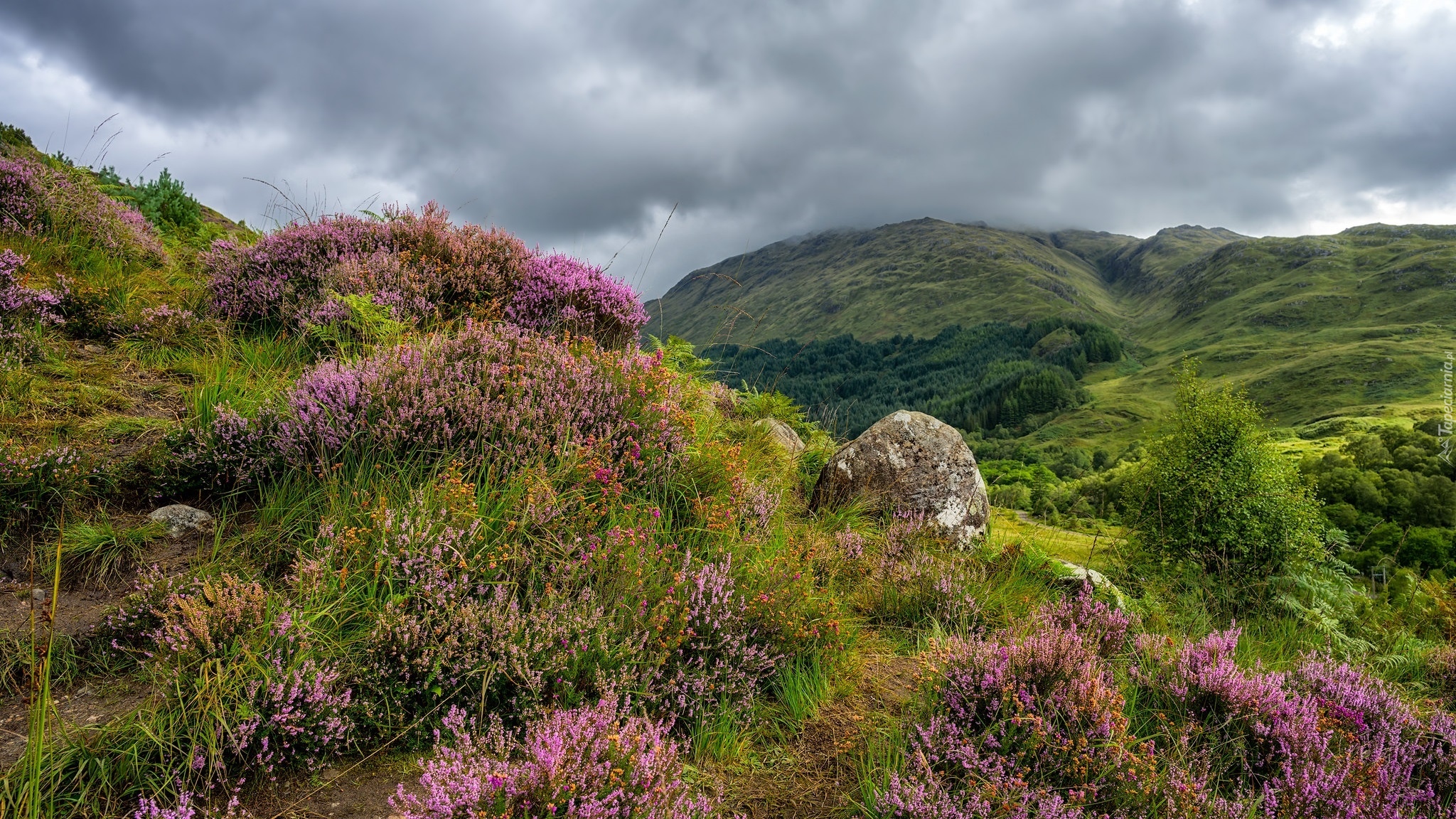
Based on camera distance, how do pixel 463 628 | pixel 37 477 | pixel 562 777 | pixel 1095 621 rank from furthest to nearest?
pixel 1095 621 < pixel 37 477 < pixel 463 628 < pixel 562 777

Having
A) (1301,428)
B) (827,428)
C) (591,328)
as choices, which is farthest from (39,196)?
(1301,428)

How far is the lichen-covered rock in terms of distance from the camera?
8336 millimetres

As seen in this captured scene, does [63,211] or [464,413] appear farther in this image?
[63,211]

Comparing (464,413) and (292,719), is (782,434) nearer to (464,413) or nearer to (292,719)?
(464,413)

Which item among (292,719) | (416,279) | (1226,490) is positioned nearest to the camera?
(292,719)

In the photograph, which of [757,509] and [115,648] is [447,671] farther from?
[757,509]

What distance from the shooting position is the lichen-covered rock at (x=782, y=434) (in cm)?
834

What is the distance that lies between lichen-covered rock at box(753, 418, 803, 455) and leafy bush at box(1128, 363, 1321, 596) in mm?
8259

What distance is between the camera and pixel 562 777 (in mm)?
2352

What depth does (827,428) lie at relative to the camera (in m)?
9.77

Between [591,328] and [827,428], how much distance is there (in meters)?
4.06

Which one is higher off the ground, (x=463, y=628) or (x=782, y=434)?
(x=782, y=434)

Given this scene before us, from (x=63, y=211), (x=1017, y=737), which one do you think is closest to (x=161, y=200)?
(x=63, y=211)

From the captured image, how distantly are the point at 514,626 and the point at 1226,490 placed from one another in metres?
18.1
